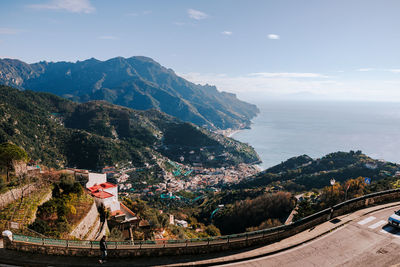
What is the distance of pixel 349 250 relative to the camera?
9602 mm

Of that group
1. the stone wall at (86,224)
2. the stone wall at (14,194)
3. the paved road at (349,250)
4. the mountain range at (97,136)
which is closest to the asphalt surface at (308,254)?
the paved road at (349,250)

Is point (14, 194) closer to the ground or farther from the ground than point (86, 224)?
farther from the ground

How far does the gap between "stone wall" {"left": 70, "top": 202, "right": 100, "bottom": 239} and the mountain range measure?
7501 centimetres

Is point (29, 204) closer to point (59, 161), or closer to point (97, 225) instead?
point (97, 225)

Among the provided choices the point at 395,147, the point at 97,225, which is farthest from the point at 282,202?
the point at 395,147

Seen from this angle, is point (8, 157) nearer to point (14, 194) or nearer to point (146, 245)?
point (14, 194)

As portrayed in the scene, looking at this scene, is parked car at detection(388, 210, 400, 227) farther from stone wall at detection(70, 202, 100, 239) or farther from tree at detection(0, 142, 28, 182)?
tree at detection(0, 142, 28, 182)

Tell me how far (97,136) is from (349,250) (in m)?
118

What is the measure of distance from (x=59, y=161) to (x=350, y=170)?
10371 centimetres

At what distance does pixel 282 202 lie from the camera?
4594 centimetres

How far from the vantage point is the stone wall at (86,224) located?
46.9ft

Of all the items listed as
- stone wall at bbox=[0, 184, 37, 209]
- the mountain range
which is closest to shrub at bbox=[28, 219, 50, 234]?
stone wall at bbox=[0, 184, 37, 209]

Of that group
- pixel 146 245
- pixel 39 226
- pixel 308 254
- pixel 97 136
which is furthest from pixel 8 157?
pixel 97 136

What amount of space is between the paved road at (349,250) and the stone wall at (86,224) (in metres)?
10.4
